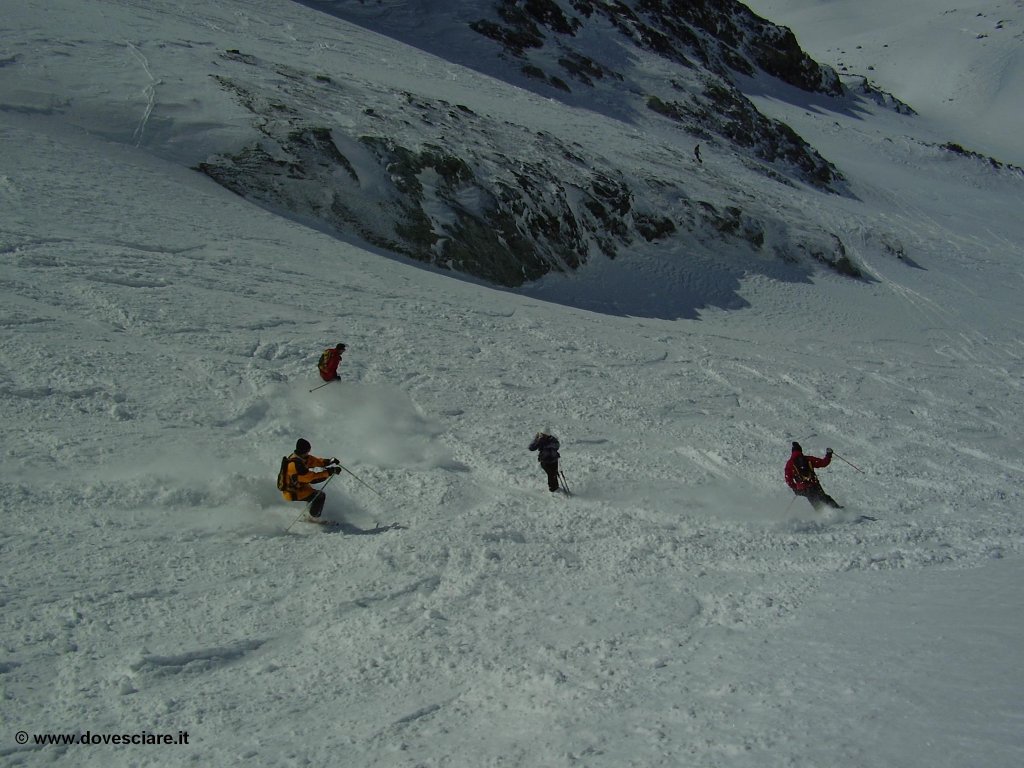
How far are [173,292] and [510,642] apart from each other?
35.6ft

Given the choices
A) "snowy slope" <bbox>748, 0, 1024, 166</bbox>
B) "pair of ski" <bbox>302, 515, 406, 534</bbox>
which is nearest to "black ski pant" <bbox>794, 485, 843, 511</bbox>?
"pair of ski" <bbox>302, 515, 406, 534</bbox>

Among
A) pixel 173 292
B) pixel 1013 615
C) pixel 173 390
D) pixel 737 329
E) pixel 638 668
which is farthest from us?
pixel 737 329

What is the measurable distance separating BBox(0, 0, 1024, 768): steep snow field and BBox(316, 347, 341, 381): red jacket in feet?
1.01

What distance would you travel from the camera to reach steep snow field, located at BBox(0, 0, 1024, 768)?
5.08m

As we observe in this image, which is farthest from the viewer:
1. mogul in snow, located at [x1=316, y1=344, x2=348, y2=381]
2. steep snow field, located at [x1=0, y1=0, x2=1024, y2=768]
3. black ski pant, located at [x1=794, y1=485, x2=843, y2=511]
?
mogul in snow, located at [x1=316, y1=344, x2=348, y2=381]

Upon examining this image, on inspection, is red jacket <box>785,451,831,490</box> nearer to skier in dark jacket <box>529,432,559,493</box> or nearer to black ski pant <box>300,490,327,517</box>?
skier in dark jacket <box>529,432,559,493</box>

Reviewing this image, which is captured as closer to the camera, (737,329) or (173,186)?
(173,186)

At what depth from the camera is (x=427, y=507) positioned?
29.7 feet

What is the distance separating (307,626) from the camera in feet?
20.9

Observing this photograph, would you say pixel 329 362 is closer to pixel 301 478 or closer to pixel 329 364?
pixel 329 364

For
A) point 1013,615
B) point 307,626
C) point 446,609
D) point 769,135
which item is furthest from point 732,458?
point 769,135

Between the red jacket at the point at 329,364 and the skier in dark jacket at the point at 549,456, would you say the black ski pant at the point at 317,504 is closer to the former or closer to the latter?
the skier in dark jacket at the point at 549,456

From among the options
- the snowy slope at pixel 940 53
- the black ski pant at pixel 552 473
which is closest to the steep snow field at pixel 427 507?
the black ski pant at pixel 552 473

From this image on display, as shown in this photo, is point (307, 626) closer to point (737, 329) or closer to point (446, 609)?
point (446, 609)
